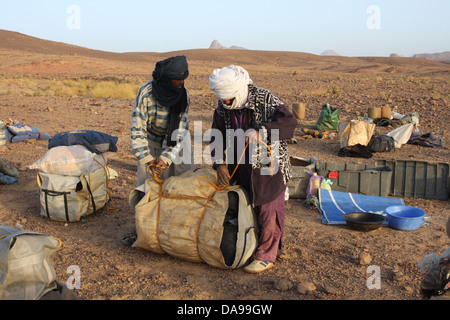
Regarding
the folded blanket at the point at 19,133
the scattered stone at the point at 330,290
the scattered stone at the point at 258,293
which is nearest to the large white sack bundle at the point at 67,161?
the scattered stone at the point at 258,293

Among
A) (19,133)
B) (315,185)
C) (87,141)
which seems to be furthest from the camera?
(19,133)

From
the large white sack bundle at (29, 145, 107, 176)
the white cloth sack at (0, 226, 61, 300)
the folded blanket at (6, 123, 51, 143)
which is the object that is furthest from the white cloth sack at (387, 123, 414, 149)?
the folded blanket at (6, 123, 51, 143)

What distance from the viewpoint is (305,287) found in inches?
118

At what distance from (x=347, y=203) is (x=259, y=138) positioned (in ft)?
7.41

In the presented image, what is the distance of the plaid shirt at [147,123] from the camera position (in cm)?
365

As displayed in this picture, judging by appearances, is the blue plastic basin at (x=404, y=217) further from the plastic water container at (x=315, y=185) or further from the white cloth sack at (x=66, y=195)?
the white cloth sack at (x=66, y=195)

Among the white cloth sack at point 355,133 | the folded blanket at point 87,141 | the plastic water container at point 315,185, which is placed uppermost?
the folded blanket at point 87,141

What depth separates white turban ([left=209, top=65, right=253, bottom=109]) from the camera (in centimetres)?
312

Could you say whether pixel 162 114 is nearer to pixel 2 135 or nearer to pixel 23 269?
pixel 23 269

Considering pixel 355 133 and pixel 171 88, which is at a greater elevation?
pixel 171 88

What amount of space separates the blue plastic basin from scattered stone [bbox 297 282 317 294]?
1590 millimetres

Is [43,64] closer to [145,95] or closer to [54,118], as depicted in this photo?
[54,118]

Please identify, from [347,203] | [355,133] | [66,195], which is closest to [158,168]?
[66,195]

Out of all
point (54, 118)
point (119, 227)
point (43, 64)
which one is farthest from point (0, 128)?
point (43, 64)
